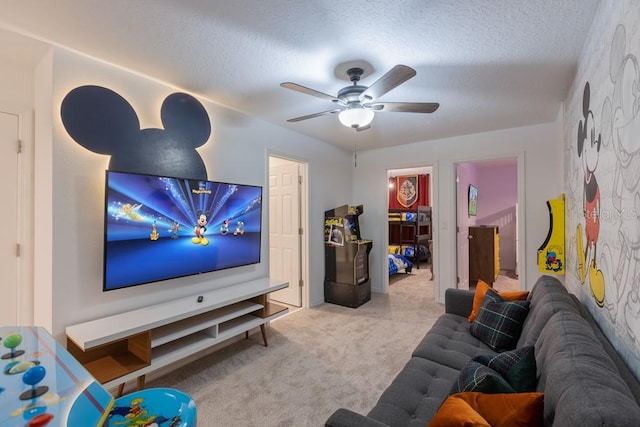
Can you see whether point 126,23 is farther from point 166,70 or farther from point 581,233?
point 581,233

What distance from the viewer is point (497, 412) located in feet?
3.11

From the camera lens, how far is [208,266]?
2.69 meters

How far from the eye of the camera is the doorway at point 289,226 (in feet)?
13.5

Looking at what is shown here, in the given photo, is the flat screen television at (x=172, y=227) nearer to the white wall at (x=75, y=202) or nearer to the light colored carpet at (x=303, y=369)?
the white wall at (x=75, y=202)

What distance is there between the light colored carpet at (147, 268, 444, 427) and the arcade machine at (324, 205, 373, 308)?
37 cm

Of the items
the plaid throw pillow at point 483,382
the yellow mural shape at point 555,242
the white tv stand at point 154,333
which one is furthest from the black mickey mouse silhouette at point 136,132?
the yellow mural shape at point 555,242

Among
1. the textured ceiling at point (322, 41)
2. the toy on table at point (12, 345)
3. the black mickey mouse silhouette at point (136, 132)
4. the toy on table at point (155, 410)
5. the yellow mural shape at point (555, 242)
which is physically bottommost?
the toy on table at point (155, 410)

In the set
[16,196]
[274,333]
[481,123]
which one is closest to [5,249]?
[16,196]

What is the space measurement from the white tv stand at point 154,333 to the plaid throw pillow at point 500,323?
1.83 metres

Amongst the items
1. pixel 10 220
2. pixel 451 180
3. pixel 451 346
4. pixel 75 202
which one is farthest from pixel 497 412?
pixel 451 180

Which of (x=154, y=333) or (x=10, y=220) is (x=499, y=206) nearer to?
(x=154, y=333)

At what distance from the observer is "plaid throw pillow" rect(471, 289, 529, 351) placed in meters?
1.95

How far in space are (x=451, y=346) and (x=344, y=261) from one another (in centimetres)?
223

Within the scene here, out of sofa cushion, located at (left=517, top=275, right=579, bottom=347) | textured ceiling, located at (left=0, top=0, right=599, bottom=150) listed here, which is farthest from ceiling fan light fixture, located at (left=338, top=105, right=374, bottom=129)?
sofa cushion, located at (left=517, top=275, right=579, bottom=347)
